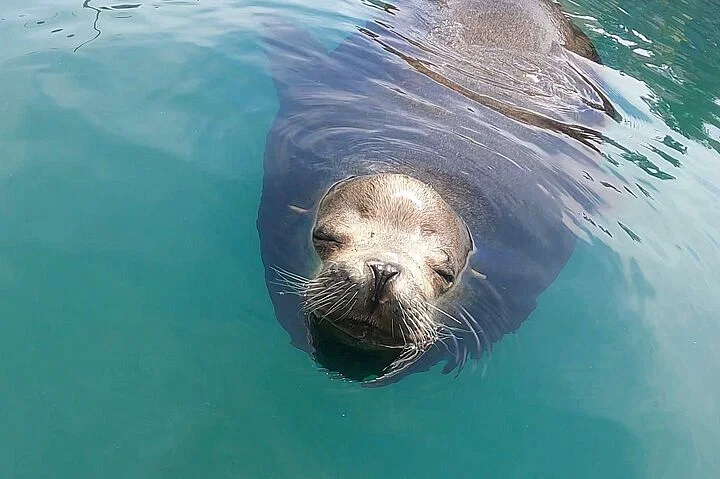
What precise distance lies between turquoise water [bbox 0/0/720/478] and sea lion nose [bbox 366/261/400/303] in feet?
2.00

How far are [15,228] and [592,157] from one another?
4.83 m

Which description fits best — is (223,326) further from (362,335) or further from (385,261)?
(385,261)

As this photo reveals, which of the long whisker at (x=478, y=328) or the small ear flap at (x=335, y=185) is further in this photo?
the small ear flap at (x=335, y=185)

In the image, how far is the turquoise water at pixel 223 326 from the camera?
3.97 meters

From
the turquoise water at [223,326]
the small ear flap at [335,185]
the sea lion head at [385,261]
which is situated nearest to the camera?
the turquoise water at [223,326]

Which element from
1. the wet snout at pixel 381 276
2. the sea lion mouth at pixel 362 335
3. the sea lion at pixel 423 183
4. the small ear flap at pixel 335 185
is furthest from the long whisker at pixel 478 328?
the small ear flap at pixel 335 185

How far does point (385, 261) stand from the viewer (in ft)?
13.8

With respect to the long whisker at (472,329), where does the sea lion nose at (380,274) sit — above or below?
above

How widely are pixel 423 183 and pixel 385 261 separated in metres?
1.38

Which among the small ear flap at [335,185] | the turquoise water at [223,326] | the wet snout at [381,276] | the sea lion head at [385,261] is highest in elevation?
the wet snout at [381,276]

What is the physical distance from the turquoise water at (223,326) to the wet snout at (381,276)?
1.94 ft

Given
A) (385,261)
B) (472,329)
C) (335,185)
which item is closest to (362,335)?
(385,261)

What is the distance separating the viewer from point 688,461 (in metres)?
4.46

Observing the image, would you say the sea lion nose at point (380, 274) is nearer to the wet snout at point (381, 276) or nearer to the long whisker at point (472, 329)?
the wet snout at point (381, 276)
